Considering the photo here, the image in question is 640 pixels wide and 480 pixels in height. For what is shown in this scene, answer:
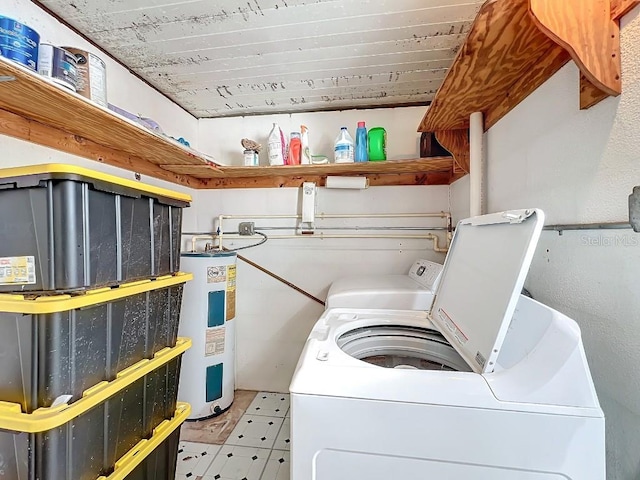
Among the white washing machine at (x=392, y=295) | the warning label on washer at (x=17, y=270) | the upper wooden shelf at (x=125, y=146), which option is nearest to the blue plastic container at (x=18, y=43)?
the upper wooden shelf at (x=125, y=146)

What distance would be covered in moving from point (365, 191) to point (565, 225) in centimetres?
167

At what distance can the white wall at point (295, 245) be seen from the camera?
8.36 feet

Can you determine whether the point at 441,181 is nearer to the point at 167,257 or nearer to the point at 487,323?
the point at 487,323

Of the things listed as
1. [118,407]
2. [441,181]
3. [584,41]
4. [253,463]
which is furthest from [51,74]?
[441,181]

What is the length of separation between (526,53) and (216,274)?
2144 mm

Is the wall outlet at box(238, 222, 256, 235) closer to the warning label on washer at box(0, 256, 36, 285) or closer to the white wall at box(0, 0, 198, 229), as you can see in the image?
the white wall at box(0, 0, 198, 229)

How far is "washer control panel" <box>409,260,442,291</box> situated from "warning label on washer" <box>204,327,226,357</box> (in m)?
1.48

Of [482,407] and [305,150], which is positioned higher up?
[305,150]

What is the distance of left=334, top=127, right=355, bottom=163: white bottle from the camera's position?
2.30 m

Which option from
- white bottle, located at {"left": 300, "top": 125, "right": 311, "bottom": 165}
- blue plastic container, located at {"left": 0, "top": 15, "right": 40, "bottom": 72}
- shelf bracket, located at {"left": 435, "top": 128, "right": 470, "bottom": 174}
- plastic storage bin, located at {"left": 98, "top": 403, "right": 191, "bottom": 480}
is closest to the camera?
blue plastic container, located at {"left": 0, "top": 15, "right": 40, "bottom": 72}

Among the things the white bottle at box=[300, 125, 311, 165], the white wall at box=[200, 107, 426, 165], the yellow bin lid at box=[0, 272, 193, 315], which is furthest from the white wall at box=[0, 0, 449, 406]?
the yellow bin lid at box=[0, 272, 193, 315]

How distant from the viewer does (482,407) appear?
0.80 metres

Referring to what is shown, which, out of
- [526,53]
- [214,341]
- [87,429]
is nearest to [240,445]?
[214,341]

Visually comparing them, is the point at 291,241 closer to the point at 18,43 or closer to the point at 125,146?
the point at 125,146
